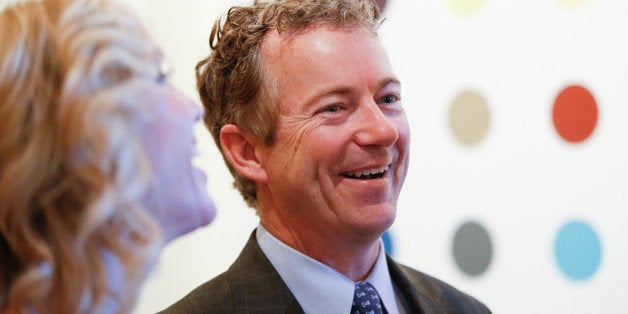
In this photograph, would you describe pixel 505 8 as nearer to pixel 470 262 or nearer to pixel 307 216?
pixel 470 262

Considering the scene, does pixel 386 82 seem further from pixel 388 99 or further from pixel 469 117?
pixel 469 117

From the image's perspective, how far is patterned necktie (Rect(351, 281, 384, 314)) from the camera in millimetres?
1570

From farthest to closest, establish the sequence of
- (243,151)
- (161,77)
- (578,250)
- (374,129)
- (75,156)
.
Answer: (578,250) → (243,151) → (374,129) → (161,77) → (75,156)

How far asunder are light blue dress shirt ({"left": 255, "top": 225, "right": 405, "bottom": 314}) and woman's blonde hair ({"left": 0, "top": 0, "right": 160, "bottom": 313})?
60 cm

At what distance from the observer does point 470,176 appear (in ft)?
7.13

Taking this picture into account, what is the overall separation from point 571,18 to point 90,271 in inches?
60.7

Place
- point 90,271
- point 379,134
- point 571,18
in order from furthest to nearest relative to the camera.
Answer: point 571,18, point 379,134, point 90,271

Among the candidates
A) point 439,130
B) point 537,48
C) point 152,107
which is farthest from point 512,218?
point 152,107

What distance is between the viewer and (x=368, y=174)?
5.11 feet

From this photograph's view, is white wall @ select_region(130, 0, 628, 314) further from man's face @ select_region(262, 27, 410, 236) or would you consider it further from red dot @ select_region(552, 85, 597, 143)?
man's face @ select_region(262, 27, 410, 236)

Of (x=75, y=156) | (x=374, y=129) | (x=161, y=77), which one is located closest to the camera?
(x=75, y=156)

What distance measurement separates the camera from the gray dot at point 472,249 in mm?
2172

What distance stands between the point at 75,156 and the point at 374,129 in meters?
0.69

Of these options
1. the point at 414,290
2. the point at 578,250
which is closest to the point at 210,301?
the point at 414,290
